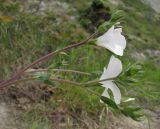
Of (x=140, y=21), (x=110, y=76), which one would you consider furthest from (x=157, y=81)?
(x=110, y=76)

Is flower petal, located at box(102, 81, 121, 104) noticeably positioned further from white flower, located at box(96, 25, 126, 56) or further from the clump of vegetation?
the clump of vegetation

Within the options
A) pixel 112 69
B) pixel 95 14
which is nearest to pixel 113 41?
pixel 112 69

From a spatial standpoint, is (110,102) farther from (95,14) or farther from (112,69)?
(95,14)

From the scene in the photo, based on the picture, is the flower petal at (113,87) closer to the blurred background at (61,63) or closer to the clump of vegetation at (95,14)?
the blurred background at (61,63)

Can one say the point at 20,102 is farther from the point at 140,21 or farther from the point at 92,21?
the point at 140,21

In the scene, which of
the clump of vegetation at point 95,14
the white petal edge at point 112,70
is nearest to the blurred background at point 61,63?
the clump of vegetation at point 95,14
